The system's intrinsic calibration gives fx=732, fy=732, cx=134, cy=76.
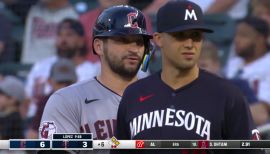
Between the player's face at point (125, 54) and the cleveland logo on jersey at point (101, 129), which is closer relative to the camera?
the cleveland logo on jersey at point (101, 129)

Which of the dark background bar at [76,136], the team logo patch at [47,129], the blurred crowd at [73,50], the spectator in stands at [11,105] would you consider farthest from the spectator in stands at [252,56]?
the dark background bar at [76,136]

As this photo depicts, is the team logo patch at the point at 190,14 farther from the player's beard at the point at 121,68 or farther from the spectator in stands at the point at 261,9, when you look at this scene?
the spectator in stands at the point at 261,9

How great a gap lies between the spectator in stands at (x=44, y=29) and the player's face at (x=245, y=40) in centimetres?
157

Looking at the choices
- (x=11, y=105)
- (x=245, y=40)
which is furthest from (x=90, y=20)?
(x=245, y=40)

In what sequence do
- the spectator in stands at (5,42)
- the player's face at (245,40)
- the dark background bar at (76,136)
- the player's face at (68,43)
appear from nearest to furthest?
1. the dark background bar at (76,136)
2. the player's face at (245,40)
3. the player's face at (68,43)
4. the spectator in stands at (5,42)

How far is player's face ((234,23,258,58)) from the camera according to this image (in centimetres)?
613

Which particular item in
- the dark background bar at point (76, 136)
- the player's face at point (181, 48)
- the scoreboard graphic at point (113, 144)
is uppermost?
the player's face at point (181, 48)

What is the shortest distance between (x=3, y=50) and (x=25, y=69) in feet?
1.23

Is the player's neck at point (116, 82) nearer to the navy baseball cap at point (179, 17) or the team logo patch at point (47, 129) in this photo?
the team logo patch at point (47, 129)

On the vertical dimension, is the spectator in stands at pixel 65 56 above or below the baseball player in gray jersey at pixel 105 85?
above

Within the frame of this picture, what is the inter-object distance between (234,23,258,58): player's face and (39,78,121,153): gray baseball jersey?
9.64 feet

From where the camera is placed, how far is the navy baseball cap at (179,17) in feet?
9.15

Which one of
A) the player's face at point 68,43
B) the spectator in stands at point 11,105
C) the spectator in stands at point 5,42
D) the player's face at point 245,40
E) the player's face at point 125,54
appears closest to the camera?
the player's face at point 125,54

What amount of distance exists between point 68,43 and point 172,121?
409 cm
